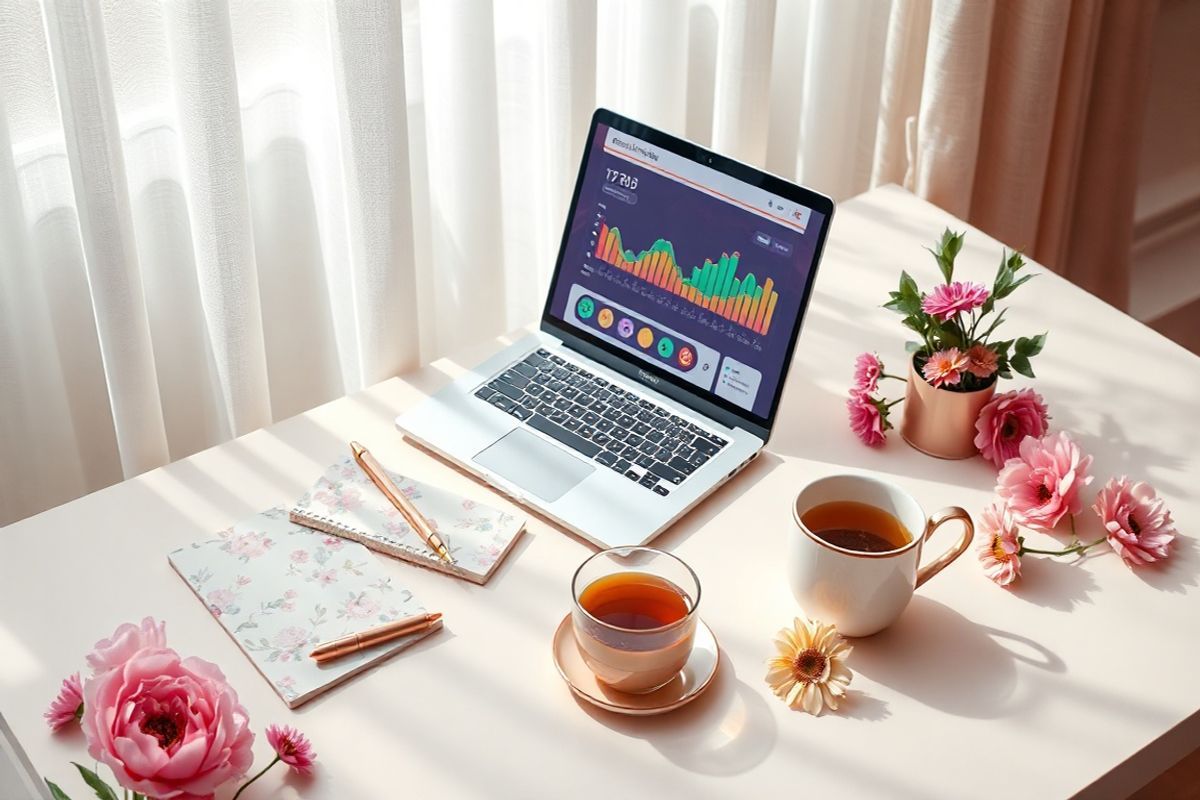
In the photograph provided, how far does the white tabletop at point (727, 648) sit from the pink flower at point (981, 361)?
0.28ft

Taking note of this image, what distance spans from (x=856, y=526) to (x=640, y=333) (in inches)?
11.7

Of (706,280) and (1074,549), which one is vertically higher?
(706,280)

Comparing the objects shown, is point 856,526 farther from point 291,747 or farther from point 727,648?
point 291,747

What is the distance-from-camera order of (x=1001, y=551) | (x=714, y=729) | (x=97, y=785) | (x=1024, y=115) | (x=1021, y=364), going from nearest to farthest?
(x=97, y=785)
(x=714, y=729)
(x=1001, y=551)
(x=1021, y=364)
(x=1024, y=115)

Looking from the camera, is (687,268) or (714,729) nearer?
(714,729)

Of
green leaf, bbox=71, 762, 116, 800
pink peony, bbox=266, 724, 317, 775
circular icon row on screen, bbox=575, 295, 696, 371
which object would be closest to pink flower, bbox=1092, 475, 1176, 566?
circular icon row on screen, bbox=575, 295, 696, 371

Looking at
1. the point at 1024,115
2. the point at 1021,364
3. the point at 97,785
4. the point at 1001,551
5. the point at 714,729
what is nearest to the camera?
the point at 97,785

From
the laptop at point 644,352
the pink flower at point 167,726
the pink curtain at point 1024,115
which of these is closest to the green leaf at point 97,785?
the pink flower at point 167,726

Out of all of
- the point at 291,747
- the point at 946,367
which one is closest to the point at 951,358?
the point at 946,367

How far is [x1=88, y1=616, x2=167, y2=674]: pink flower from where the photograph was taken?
32.4 inches

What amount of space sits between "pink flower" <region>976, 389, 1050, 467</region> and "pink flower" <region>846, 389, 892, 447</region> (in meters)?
0.08

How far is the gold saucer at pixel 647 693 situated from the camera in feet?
2.96

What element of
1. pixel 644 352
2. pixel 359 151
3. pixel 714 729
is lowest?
pixel 714 729

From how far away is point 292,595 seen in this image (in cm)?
99
